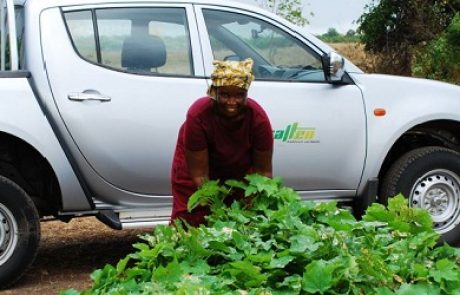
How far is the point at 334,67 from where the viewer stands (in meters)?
6.11

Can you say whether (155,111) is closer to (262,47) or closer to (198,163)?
(262,47)

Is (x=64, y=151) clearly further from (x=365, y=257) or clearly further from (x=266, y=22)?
(x=365, y=257)

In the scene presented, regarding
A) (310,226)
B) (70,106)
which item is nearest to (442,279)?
(310,226)

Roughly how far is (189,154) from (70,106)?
174 centimetres

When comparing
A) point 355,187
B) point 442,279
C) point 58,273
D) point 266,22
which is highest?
point 266,22

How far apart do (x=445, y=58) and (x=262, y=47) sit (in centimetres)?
770

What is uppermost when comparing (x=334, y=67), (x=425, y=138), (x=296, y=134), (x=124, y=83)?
(x=334, y=67)

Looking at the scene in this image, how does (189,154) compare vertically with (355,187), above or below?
above

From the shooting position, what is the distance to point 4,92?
557cm

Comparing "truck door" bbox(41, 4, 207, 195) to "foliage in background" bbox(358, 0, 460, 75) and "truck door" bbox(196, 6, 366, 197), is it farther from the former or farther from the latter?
"foliage in background" bbox(358, 0, 460, 75)

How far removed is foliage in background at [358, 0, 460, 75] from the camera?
1548 cm

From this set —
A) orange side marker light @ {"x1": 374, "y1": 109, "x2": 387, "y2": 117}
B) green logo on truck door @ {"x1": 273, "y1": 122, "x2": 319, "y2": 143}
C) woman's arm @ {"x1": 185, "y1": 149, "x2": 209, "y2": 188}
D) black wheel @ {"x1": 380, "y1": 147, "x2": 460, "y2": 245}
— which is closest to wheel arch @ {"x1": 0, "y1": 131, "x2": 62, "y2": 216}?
green logo on truck door @ {"x1": 273, "y1": 122, "x2": 319, "y2": 143}

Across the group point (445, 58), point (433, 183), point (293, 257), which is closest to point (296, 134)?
point (433, 183)

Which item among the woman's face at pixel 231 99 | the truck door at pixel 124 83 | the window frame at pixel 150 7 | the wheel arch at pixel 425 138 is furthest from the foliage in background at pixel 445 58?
the woman's face at pixel 231 99
